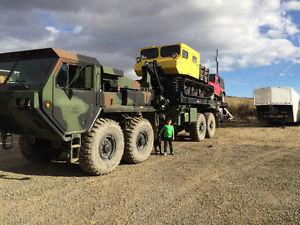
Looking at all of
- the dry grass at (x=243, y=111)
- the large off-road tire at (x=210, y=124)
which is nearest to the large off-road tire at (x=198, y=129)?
the large off-road tire at (x=210, y=124)

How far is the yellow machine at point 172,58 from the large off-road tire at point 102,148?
185 inches

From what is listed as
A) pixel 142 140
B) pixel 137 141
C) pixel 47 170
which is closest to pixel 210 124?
pixel 142 140

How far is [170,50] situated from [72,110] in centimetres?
654

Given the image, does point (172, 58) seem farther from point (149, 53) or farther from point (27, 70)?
point (27, 70)

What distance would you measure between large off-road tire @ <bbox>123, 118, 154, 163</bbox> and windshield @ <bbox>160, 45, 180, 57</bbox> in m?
3.98

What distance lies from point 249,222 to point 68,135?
4126 mm

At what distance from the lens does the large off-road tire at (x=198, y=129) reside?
15.3m

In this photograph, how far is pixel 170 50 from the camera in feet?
45.6

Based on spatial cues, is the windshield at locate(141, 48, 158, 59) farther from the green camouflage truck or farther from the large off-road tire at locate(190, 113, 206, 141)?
the green camouflage truck

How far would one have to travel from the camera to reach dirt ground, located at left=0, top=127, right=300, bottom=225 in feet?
19.5

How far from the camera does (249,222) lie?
570 cm

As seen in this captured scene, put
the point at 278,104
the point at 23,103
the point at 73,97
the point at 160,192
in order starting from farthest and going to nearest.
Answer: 1. the point at 278,104
2. the point at 73,97
3. the point at 23,103
4. the point at 160,192

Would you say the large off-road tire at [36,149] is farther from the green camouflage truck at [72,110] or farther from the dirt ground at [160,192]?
the dirt ground at [160,192]

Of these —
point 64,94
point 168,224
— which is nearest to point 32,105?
point 64,94
